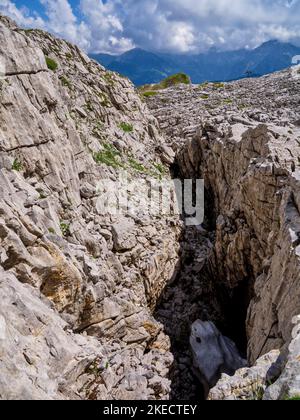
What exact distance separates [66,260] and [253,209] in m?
15.2

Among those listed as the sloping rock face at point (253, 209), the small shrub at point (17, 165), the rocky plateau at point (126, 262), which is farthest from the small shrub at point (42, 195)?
the sloping rock face at point (253, 209)

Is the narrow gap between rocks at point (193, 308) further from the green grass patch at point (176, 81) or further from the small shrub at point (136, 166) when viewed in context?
the green grass patch at point (176, 81)

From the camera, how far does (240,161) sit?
32250 mm

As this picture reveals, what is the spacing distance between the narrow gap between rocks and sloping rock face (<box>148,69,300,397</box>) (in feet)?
0.42

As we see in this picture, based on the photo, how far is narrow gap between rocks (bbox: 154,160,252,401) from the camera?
23.6 m

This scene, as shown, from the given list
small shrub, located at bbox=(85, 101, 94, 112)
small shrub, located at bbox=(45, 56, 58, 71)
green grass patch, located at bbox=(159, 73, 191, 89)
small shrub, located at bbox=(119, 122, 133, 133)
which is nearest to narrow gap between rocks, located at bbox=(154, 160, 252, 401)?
small shrub, located at bbox=(119, 122, 133, 133)

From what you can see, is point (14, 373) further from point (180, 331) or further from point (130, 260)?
point (180, 331)

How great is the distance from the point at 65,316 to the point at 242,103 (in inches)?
1993

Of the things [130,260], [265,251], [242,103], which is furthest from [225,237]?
[242,103]

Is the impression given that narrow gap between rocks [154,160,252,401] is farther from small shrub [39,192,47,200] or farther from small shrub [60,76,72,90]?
small shrub [60,76,72,90]

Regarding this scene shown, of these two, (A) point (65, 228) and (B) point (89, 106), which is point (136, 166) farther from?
(A) point (65, 228)

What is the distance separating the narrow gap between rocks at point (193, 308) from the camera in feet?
77.4
